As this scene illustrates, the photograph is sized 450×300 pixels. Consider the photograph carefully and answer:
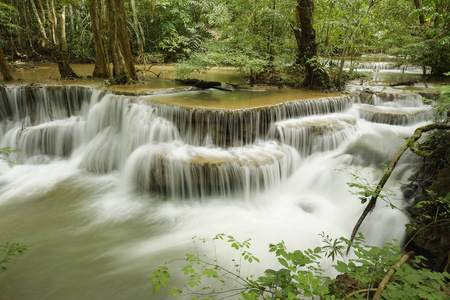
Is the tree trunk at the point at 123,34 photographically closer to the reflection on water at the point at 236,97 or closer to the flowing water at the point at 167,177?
the flowing water at the point at 167,177

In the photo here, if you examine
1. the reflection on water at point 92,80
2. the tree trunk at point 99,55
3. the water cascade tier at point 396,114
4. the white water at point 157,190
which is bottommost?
the white water at point 157,190

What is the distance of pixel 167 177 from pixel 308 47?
6.42 m

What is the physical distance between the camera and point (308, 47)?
850 centimetres

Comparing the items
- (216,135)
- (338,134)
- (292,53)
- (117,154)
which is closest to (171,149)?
(216,135)

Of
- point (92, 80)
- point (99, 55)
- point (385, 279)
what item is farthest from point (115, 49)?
point (385, 279)

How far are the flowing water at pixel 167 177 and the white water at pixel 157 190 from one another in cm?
2

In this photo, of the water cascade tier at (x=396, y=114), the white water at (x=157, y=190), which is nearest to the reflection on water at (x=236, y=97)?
the white water at (x=157, y=190)

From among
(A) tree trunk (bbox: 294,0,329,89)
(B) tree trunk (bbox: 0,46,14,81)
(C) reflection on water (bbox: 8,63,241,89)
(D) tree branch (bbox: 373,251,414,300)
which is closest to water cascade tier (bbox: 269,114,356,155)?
(A) tree trunk (bbox: 294,0,329,89)

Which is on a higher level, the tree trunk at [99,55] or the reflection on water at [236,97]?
the tree trunk at [99,55]

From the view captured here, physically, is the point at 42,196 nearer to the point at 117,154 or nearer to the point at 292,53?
the point at 117,154

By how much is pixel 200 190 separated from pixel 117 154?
109 inches

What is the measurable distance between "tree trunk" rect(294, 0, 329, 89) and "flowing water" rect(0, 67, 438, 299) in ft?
4.73

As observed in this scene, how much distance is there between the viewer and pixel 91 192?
19.0ft

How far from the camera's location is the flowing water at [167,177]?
4000 mm
